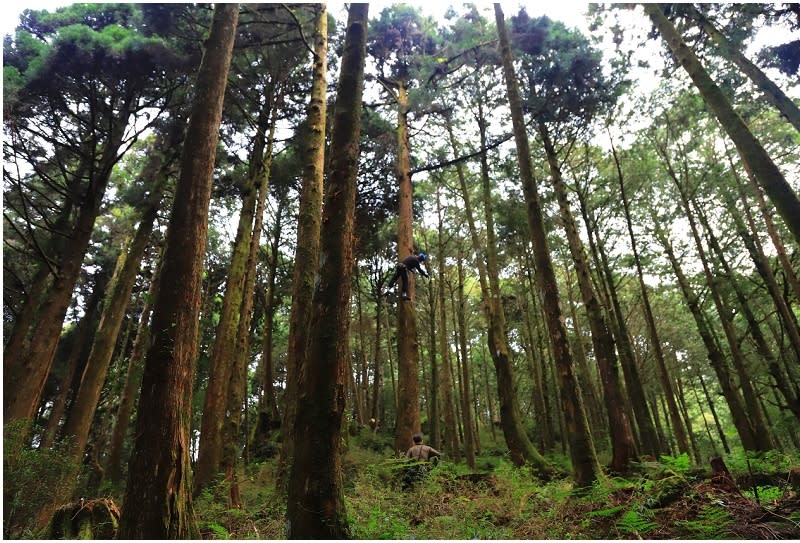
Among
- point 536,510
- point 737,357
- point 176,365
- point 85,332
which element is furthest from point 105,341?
point 737,357

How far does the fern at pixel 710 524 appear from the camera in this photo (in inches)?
118

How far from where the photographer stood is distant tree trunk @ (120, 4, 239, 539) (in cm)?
325

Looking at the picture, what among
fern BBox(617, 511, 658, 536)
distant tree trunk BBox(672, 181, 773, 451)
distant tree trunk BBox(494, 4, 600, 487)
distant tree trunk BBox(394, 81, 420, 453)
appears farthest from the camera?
distant tree trunk BBox(672, 181, 773, 451)

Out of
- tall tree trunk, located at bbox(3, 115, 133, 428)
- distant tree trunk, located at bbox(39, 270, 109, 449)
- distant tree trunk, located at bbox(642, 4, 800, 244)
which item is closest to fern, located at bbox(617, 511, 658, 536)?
distant tree trunk, located at bbox(642, 4, 800, 244)

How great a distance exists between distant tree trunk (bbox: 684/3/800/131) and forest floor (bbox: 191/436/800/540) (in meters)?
6.63

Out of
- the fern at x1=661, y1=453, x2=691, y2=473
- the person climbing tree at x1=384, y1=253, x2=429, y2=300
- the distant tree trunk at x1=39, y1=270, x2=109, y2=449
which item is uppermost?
the distant tree trunk at x1=39, y1=270, x2=109, y2=449

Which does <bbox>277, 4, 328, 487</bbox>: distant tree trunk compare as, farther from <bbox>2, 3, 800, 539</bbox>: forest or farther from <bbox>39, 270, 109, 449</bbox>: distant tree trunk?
<bbox>39, 270, 109, 449</bbox>: distant tree trunk

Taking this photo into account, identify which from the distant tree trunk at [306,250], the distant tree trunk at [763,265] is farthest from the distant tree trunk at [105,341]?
the distant tree trunk at [763,265]

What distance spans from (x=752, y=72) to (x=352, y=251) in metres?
10.2

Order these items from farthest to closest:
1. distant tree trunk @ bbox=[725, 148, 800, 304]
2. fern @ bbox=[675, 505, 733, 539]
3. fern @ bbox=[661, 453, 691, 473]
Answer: distant tree trunk @ bbox=[725, 148, 800, 304], fern @ bbox=[661, 453, 691, 473], fern @ bbox=[675, 505, 733, 539]

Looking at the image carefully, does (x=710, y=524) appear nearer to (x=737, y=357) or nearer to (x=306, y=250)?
(x=306, y=250)

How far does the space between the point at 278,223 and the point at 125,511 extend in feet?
48.1

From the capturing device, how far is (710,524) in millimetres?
3129

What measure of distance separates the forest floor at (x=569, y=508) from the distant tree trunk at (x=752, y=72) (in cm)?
663
